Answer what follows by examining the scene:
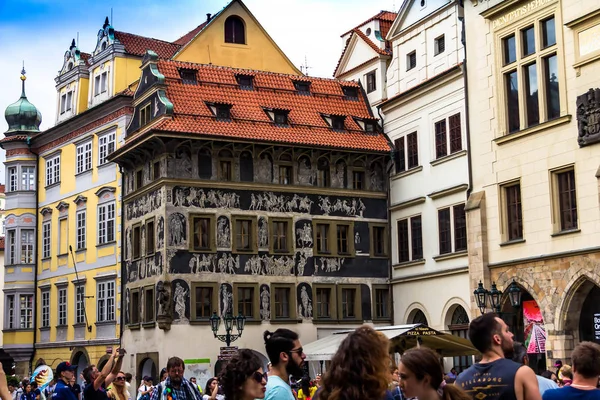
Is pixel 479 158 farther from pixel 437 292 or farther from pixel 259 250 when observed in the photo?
pixel 259 250

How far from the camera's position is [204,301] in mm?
38188

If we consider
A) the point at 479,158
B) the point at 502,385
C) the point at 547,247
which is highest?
the point at 479,158

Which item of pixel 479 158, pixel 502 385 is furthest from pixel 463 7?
pixel 502 385

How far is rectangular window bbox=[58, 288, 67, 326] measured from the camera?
47.3m

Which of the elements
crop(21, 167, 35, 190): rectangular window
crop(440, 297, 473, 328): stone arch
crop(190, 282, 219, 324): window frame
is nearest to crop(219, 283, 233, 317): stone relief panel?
crop(190, 282, 219, 324): window frame

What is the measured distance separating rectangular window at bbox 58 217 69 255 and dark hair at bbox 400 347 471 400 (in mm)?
42488

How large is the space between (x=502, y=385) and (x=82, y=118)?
Result: 41.4m

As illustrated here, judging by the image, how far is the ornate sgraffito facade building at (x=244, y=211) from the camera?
3791 cm

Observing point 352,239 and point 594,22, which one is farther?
point 352,239

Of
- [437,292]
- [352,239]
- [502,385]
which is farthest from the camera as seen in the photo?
[352,239]

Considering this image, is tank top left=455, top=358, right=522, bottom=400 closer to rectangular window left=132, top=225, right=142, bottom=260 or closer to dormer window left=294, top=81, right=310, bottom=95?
rectangular window left=132, top=225, right=142, bottom=260

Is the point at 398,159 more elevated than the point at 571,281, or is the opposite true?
the point at 398,159

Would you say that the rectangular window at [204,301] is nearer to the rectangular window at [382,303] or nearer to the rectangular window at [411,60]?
the rectangular window at [382,303]

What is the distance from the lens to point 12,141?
51.7 meters
